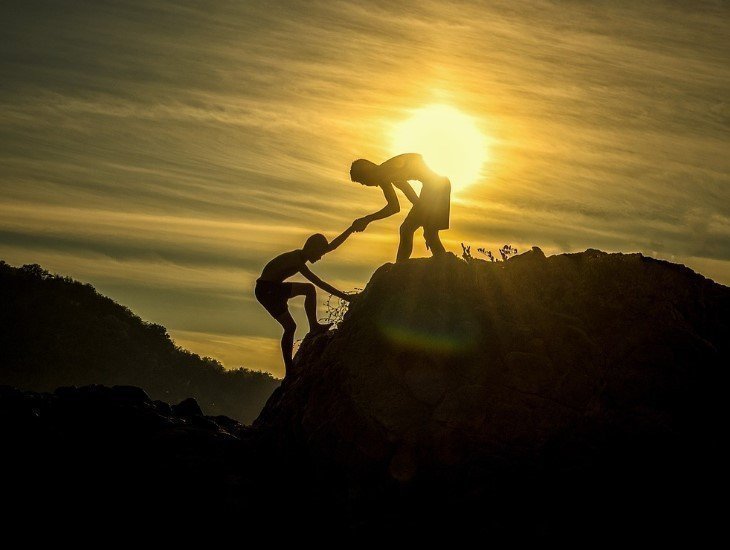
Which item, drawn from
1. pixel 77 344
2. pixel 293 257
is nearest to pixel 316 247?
pixel 293 257

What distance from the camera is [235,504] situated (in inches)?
798

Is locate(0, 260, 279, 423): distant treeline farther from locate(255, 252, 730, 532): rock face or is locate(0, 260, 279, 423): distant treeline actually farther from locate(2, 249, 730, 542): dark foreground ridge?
locate(255, 252, 730, 532): rock face

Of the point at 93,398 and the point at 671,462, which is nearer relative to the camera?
the point at 671,462

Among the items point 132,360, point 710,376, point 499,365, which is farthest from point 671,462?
point 132,360

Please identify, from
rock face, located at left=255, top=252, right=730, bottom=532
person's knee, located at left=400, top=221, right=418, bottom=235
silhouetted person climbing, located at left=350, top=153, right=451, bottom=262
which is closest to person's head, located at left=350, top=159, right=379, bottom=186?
silhouetted person climbing, located at left=350, top=153, right=451, bottom=262

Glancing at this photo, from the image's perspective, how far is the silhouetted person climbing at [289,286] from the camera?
22094 mm

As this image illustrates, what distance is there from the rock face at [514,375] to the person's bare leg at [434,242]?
422mm

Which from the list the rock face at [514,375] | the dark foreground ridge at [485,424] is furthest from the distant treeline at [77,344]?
the rock face at [514,375]

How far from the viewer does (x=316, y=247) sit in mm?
22094

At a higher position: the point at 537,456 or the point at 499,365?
the point at 499,365

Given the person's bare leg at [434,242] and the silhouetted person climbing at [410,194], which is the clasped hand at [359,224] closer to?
the silhouetted person climbing at [410,194]

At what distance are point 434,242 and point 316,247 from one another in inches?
97.4

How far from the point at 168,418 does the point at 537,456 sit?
9.19 m

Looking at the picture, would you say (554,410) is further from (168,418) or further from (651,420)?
(168,418)
